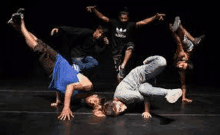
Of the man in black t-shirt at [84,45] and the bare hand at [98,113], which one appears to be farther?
the man in black t-shirt at [84,45]

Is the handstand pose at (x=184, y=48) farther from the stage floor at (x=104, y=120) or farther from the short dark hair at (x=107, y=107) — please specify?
the short dark hair at (x=107, y=107)

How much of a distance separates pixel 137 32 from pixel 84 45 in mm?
1817

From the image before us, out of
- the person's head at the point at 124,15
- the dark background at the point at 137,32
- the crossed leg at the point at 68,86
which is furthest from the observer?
the dark background at the point at 137,32

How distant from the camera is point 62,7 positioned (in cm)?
468

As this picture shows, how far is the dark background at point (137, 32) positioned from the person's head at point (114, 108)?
230cm

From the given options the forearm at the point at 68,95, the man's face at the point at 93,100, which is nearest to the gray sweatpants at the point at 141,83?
the man's face at the point at 93,100

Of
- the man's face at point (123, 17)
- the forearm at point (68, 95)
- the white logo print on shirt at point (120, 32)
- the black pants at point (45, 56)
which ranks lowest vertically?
the forearm at point (68, 95)

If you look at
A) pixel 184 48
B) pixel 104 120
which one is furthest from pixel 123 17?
pixel 104 120

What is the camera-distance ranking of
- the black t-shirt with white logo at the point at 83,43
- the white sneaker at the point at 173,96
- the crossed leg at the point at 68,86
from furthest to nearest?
the black t-shirt with white logo at the point at 83,43
the crossed leg at the point at 68,86
the white sneaker at the point at 173,96

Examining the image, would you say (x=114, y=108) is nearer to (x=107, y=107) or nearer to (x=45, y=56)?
(x=107, y=107)

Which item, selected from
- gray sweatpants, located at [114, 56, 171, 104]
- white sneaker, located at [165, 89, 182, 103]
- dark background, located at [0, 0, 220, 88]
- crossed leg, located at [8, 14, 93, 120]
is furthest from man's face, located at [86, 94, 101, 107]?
dark background, located at [0, 0, 220, 88]

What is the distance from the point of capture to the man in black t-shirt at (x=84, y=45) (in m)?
3.17

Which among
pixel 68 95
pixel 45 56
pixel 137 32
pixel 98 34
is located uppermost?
pixel 137 32

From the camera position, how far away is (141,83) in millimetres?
2637
